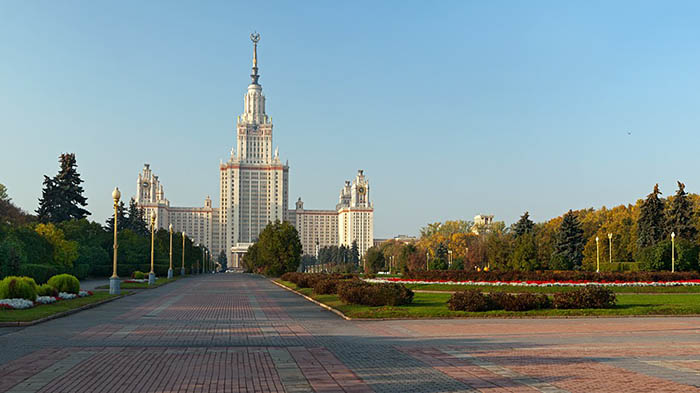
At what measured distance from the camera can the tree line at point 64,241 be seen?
46.8 m

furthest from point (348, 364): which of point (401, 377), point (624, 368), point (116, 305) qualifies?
point (116, 305)

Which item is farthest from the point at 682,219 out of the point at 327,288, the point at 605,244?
the point at 327,288

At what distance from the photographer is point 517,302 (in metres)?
22.9

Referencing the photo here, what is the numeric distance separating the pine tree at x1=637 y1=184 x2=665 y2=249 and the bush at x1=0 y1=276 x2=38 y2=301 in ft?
193

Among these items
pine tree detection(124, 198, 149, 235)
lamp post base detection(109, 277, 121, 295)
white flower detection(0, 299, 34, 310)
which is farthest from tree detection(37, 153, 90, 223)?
white flower detection(0, 299, 34, 310)

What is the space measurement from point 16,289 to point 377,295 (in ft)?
41.9

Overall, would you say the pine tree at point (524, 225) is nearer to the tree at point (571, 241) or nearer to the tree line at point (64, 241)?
the tree at point (571, 241)

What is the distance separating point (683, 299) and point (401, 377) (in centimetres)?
2275

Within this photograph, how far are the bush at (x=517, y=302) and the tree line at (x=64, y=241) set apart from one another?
32.2m

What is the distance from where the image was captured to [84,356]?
12.7m

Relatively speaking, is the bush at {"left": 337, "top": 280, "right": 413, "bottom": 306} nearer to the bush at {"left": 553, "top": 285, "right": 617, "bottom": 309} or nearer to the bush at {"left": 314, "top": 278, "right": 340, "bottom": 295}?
the bush at {"left": 553, "top": 285, "right": 617, "bottom": 309}

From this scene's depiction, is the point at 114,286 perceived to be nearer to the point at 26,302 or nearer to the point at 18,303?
the point at 26,302

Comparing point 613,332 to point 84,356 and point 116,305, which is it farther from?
point 116,305

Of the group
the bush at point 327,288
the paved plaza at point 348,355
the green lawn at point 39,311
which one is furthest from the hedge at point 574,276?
the green lawn at point 39,311
